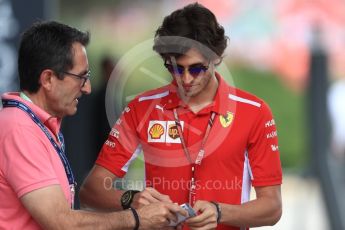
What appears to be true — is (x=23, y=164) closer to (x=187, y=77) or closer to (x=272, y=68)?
(x=187, y=77)

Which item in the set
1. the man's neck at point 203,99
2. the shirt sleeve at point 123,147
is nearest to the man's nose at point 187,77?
the man's neck at point 203,99

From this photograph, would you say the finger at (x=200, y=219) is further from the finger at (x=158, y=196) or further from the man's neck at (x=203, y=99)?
the man's neck at (x=203, y=99)

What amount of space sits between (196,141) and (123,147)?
381 millimetres

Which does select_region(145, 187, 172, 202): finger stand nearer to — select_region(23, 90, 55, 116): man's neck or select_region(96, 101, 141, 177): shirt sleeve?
select_region(96, 101, 141, 177): shirt sleeve

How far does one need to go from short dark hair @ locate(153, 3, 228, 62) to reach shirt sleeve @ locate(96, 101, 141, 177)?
14.3 inches

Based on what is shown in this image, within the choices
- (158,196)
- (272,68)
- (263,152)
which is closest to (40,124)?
(158,196)

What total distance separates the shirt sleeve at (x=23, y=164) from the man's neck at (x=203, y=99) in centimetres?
98

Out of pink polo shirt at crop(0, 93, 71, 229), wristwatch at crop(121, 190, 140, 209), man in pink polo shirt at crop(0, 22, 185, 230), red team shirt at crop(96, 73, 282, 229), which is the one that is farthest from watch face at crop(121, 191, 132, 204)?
pink polo shirt at crop(0, 93, 71, 229)

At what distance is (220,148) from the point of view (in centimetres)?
441

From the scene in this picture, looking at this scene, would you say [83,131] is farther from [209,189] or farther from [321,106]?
[209,189]

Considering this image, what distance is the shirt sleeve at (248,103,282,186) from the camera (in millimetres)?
4430

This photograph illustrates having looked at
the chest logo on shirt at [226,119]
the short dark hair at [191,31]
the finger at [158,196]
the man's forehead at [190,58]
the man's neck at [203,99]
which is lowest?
the finger at [158,196]

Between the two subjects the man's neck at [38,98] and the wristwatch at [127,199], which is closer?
the man's neck at [38,98]

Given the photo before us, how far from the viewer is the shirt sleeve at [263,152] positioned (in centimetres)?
443
